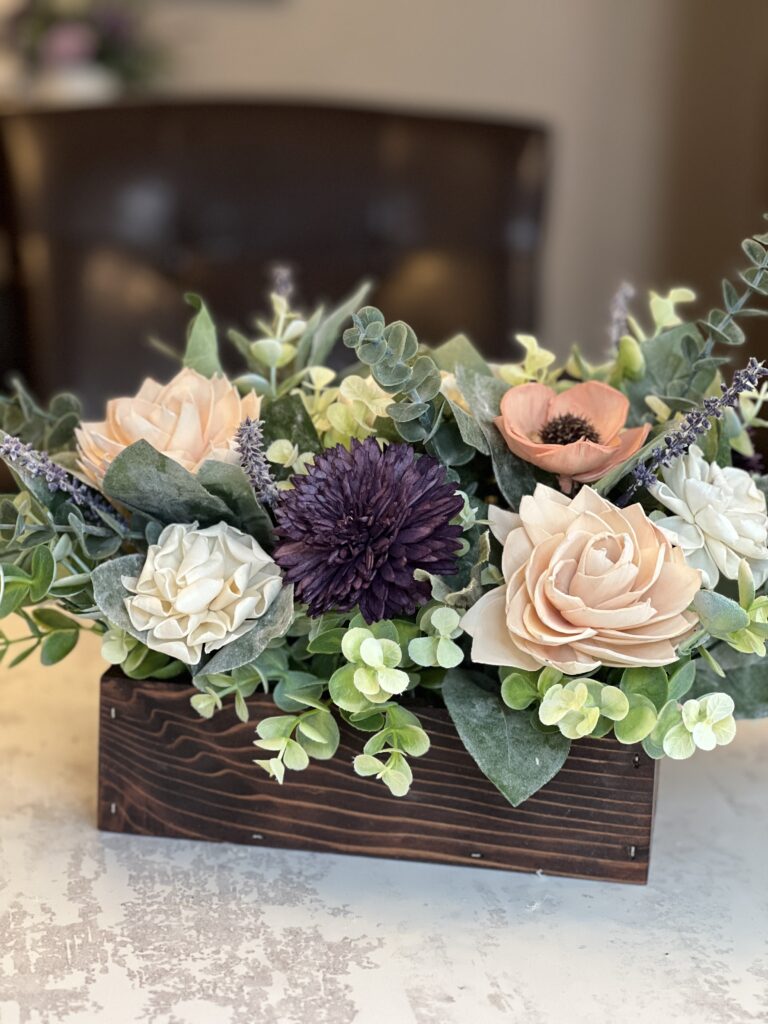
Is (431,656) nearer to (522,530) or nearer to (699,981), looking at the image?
(522,530)

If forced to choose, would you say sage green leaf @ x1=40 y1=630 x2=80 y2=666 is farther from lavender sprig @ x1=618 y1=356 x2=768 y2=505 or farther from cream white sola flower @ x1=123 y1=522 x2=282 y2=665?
lavender sprig @ x1=618 y1=356 x2=768 y2=505

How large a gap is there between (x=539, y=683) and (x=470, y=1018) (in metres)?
0.14

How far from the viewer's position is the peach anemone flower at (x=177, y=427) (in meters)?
0.59

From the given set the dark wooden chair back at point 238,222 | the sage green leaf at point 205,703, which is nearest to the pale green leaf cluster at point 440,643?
the sage green leaf at point 205,703

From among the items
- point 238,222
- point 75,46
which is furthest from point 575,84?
point 238,222

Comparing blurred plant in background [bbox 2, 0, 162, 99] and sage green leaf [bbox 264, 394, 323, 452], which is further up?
sage green leaf [bbox 264, 394, 323, 452]

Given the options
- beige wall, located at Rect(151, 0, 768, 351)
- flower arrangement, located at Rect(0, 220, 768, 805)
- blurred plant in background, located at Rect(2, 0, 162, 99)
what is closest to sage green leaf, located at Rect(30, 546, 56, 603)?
flower arrangement, located at Rect(0, 220, 768, 805)

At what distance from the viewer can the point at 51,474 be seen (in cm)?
57

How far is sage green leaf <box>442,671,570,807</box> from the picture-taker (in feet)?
1.80

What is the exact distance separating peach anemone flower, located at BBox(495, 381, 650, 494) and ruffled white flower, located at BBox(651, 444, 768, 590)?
0.03 m

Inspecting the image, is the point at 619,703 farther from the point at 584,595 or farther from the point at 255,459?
the point at 255,459

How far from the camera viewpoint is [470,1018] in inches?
19.4

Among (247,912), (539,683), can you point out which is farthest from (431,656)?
(247,912)

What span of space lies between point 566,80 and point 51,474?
9.05 feet
